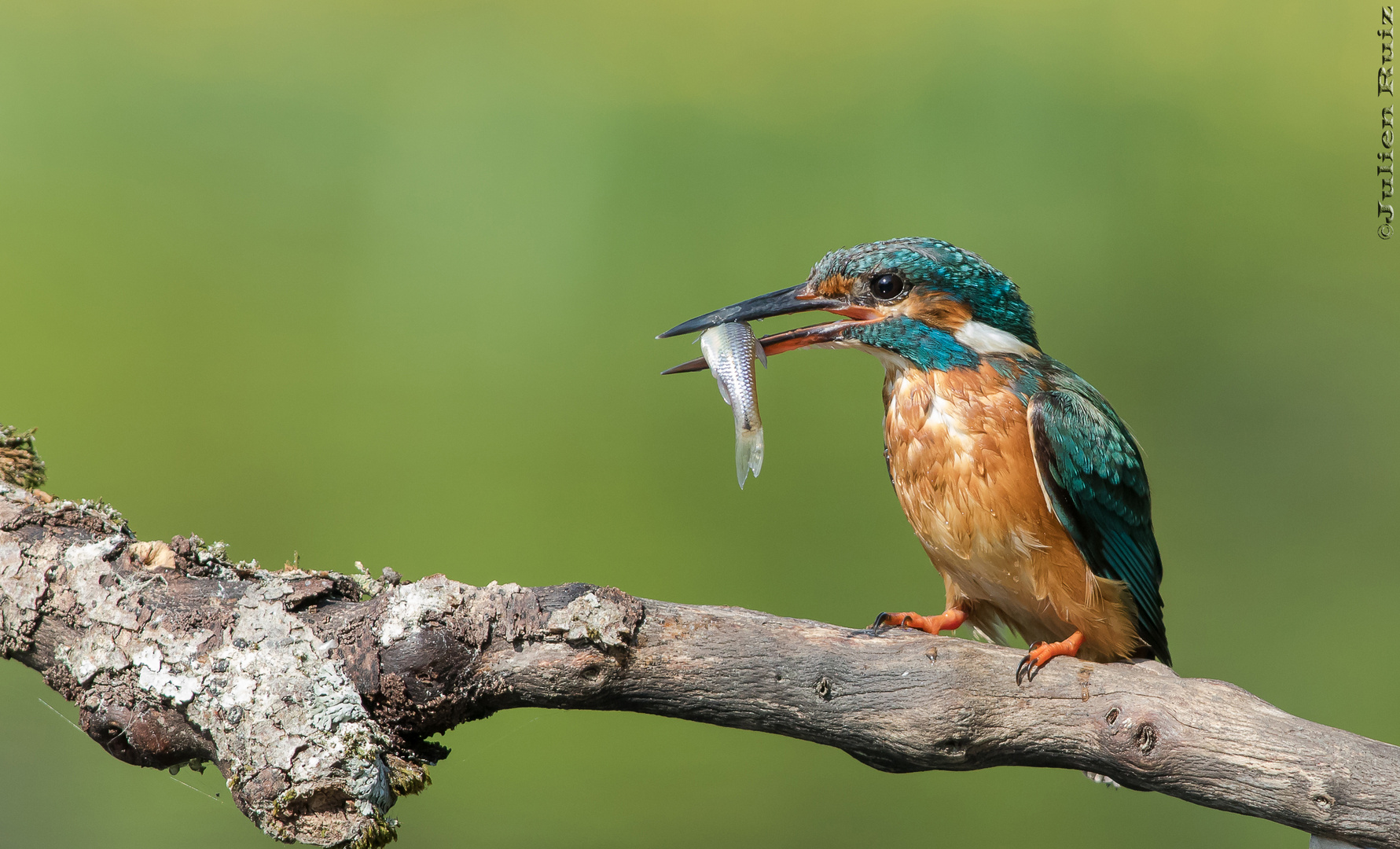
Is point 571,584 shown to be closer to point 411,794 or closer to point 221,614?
point 411,794

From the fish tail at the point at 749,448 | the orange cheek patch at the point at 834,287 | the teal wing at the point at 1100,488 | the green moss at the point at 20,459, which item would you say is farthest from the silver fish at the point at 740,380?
the green moss at the point at 20,459

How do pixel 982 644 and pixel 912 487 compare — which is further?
pixel 912 487

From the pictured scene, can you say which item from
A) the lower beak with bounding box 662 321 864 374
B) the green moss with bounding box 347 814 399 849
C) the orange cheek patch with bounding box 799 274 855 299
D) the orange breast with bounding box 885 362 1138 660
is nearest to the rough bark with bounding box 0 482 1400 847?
the green moss with bounding box 347 814 399 849

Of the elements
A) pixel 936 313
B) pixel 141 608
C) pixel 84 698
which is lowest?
pixel 84 698

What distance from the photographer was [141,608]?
4.51 feet

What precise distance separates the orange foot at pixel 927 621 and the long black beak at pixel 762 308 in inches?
20.8

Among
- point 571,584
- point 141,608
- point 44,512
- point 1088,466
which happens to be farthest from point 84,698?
point 1088,466

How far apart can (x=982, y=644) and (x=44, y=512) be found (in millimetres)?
1359

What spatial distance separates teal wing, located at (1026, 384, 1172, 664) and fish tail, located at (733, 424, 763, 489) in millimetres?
443

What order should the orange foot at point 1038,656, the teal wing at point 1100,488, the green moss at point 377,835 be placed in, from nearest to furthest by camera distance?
1. the green moss at point 377,835
2. the orange foot at point 1038,656
3. the teal wing at point 1100,488

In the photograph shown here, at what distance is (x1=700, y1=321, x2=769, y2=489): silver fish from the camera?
1.59m

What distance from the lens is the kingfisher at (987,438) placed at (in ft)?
5.49

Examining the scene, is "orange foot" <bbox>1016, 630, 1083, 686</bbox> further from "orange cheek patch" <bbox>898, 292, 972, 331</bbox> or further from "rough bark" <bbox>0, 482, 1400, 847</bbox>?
"orange cheek patch" <bbox>898, 292, 972, 331</bbox>

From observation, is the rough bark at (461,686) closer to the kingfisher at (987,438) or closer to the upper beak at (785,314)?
the kingfisher at (987,438)
